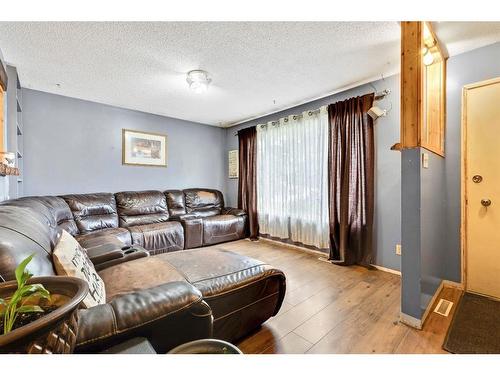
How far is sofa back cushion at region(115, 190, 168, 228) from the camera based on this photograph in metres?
3.50

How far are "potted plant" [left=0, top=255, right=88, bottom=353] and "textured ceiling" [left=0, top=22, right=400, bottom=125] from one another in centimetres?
184

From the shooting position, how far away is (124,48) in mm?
2021

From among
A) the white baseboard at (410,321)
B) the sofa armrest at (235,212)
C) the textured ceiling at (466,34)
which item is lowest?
the white baseboard at (410,321)

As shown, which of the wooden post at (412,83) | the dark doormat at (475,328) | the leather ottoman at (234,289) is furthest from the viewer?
the wooden post at (412,83)

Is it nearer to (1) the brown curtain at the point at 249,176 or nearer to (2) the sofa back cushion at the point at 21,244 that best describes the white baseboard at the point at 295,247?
(1) the brown curtain at the point at 249,176

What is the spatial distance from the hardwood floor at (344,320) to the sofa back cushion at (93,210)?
8.56 feet

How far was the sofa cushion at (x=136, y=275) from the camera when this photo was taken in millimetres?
1333

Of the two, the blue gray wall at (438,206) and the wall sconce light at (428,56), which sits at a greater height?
the wall sconce light at (428,56)

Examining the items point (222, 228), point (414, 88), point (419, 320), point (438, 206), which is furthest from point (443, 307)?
point (222, 228)

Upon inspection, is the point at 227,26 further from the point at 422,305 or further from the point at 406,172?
the point at 422,305

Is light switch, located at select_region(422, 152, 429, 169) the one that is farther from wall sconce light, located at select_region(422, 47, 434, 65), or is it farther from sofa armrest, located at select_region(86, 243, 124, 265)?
sofa armrest, located at select_region(86, 243, 124, 265)

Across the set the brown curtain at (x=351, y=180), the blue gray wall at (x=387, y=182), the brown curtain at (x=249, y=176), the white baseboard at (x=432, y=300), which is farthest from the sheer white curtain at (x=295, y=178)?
the white baseboard at (x=432, y=300)

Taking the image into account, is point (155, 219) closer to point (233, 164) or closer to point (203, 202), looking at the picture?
point (203, 202)
